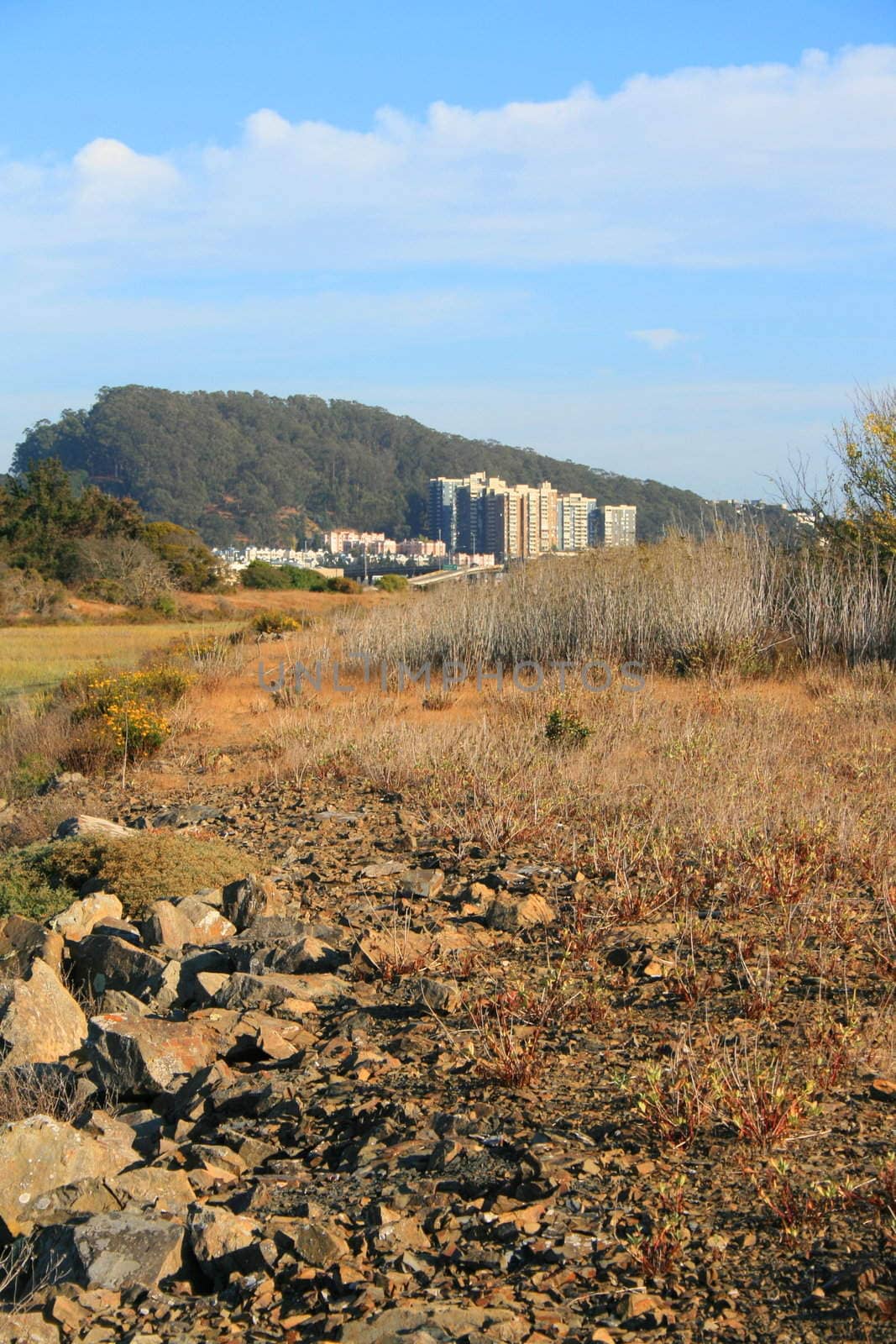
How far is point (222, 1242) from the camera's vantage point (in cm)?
308

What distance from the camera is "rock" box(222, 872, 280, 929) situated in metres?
6.41

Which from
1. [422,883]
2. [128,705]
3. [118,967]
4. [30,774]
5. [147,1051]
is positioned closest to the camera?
[147,1051]

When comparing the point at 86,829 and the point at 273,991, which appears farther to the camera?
the point at 86,829

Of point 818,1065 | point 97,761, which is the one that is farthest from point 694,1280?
point 97,761

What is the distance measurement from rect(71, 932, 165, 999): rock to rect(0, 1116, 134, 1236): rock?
180 cm

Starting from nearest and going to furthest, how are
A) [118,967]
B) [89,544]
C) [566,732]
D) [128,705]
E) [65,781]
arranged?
1. [118,967]
2. [566,732]
3. [65,781]
4. [128,705]
5. [89,544]

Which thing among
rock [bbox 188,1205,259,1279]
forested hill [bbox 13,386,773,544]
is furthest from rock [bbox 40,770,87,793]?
forested hill [bbox 13,386,773,544]

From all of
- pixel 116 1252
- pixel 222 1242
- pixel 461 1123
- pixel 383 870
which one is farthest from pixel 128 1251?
pixel 383 870

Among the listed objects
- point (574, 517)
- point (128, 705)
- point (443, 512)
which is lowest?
point (128, 705)

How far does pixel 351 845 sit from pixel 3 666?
18220 mm

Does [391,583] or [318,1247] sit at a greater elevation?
[391,583]

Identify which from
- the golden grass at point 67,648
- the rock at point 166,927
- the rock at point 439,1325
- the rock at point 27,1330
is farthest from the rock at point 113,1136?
the golden grass at point 67,648

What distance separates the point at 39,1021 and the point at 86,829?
11.9 feet

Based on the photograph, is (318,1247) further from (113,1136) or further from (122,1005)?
(122,1005)
